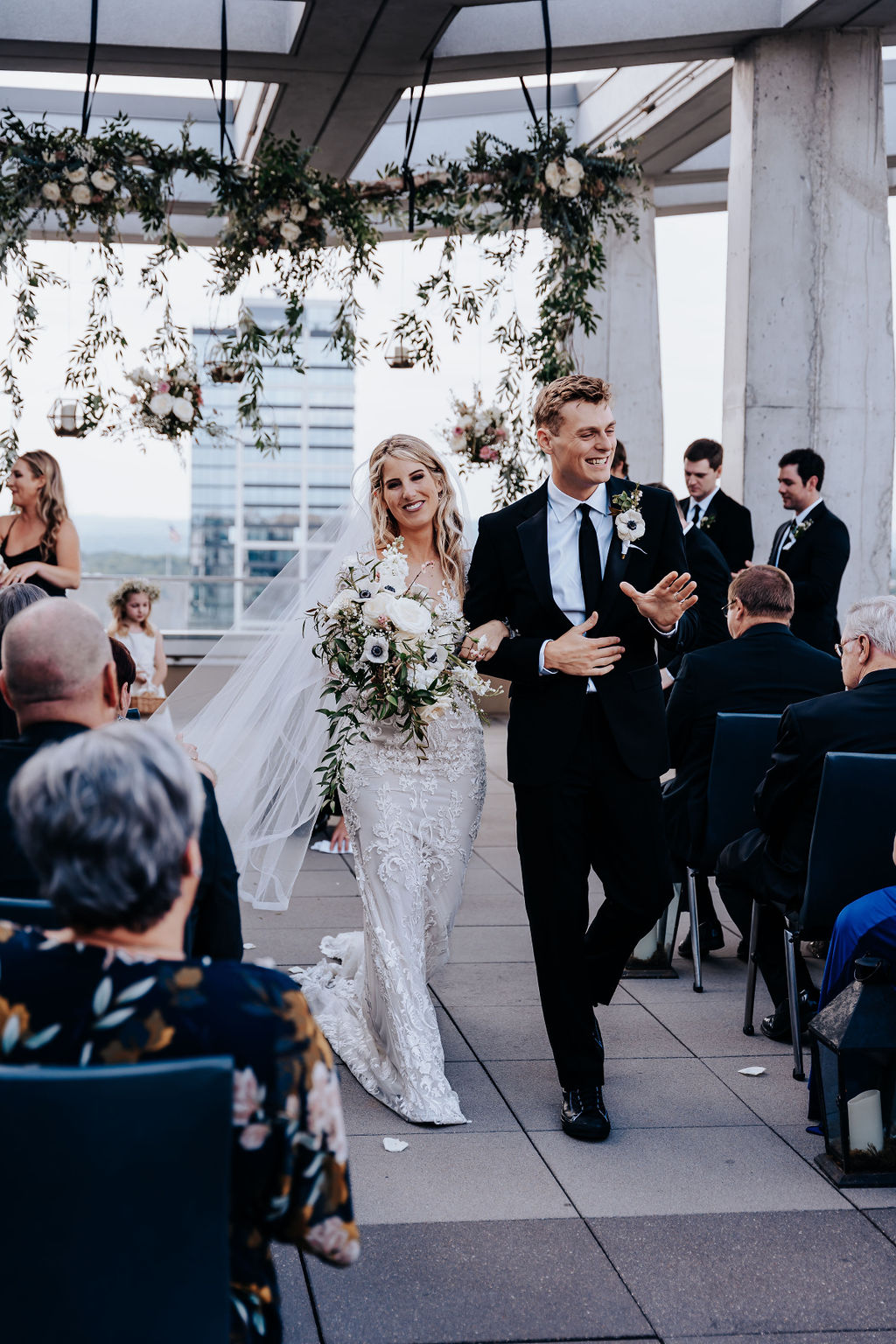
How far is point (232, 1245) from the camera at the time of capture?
1658 mm

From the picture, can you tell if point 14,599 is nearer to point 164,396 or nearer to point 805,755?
point 805,755

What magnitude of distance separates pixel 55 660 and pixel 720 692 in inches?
132

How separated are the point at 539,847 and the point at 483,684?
538mm

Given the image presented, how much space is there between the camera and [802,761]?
4.07 metres

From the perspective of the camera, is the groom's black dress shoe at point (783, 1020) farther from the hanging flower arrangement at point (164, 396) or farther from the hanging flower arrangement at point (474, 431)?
the hanging flower arrangement at point (474, 431)

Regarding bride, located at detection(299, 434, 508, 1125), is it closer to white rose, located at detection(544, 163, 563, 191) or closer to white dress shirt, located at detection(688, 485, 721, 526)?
white rose, located at detection(544, 163, 563, 191)

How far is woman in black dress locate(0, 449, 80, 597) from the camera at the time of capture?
21.5ft

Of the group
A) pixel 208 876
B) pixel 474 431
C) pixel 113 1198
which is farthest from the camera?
pixel 474 431

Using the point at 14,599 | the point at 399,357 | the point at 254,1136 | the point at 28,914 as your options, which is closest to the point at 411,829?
the point at 14,599

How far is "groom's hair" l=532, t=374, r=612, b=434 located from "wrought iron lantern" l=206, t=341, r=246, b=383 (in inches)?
154

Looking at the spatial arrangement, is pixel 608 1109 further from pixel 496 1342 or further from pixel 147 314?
pixel 147 314

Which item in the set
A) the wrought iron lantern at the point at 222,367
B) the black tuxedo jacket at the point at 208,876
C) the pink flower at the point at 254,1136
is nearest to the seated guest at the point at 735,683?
the black tuxedo jacket at the point at 208,876

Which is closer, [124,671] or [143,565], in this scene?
[124,671]

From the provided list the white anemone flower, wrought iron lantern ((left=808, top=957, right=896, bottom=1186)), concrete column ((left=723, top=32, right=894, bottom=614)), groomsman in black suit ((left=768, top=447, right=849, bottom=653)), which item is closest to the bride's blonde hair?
the white anemone flower
